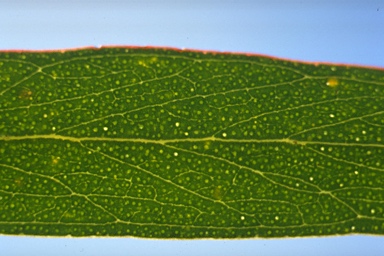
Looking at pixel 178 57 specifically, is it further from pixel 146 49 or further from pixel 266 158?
pixel 266 158

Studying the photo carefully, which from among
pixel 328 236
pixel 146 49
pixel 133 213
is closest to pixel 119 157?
pixel 133 213

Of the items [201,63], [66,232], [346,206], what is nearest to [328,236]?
[346,206]

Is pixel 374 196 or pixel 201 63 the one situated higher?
pixel 201 63

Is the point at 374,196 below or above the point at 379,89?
below

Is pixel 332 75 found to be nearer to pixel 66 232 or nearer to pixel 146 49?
pixel 146 49

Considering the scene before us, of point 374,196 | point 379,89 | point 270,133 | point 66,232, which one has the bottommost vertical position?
point 66,232

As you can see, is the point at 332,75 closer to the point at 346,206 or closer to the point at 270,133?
the point at 270,133
